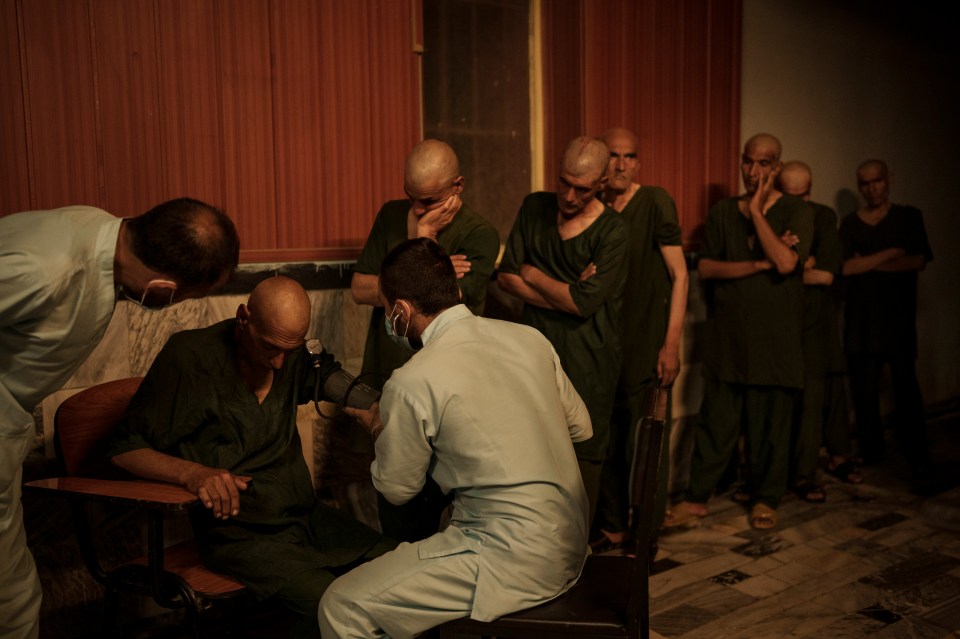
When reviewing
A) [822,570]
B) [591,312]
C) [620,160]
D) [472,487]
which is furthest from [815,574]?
[472,487]

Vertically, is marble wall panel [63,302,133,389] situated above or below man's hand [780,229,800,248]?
below

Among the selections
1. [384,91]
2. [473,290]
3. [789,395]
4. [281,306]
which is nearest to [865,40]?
[789,395]

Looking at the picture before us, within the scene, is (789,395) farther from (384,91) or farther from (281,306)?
(281,306)

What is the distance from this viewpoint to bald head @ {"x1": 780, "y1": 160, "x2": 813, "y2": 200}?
4.69m

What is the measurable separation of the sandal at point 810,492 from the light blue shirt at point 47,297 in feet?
12.4

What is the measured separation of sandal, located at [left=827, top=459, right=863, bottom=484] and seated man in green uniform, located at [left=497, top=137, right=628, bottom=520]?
7.20ft

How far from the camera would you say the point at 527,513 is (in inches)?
78.9

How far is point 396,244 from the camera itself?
→ 121 inches

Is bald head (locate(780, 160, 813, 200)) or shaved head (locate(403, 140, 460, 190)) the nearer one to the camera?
shaved head (locate(403, 140, 460, 190))

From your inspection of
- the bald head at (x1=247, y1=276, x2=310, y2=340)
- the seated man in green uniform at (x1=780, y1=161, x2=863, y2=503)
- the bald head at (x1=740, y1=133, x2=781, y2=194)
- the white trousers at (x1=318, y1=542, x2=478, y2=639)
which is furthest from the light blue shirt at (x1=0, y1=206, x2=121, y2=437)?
the seated man in green uniform at (x1=780, y1=161, x2=863, y2=503)

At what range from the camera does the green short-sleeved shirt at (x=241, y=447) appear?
7.82ft

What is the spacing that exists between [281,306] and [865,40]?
507 centimetres

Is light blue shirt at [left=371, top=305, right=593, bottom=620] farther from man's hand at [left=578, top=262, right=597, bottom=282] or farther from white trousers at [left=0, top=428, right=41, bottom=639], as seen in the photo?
man's hand at [left=578, top=262, right=597, bottom=282]

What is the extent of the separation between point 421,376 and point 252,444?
2.45 ft
